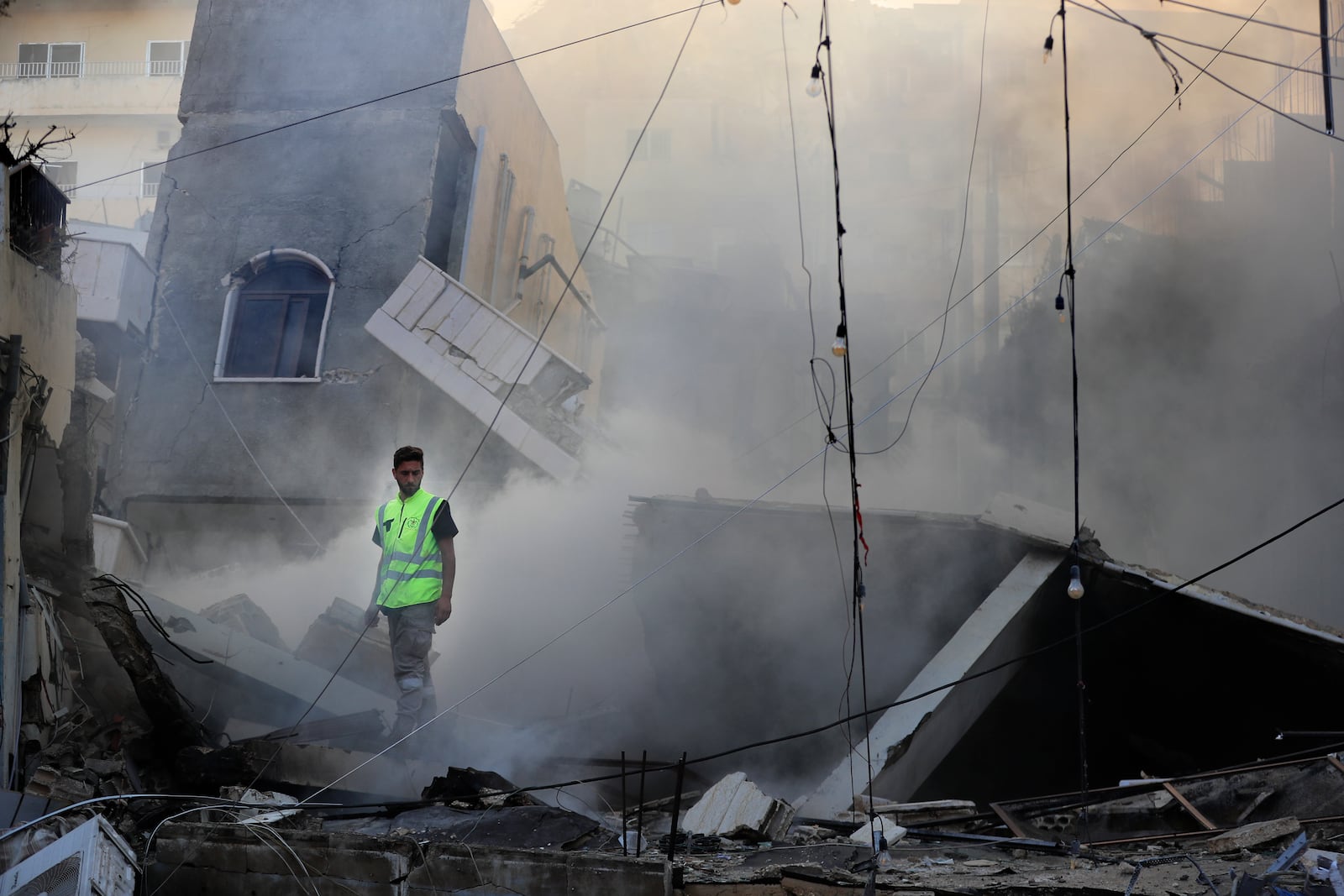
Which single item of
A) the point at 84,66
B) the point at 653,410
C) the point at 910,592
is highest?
the point at 84,66

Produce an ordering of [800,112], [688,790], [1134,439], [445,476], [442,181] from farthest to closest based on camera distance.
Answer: [800,112] < [1134,439] < [442,181] < [445,476] < [688,790]

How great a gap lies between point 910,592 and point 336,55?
9184mm

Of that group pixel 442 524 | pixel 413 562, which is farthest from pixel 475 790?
pixel 442 524

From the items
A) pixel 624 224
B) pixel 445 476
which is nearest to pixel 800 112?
pixel 624 224

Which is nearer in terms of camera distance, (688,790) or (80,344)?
(688,790)

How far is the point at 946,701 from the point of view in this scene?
22.0 feet

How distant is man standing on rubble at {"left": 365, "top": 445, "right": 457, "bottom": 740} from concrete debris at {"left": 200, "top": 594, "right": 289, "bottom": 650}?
8.15ft

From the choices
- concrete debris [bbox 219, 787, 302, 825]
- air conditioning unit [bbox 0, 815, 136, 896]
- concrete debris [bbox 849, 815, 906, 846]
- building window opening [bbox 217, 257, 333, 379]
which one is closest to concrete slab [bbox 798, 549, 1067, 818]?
concrete debris [bbox 849, 815, 906, 846]

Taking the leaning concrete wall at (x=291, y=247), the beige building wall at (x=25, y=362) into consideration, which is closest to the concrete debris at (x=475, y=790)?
the beige building wall at (x=25, y=362)

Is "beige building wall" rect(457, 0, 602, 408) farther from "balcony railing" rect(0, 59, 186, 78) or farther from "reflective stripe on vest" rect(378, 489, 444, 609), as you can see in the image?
"balcony railing" rect(0, 59, 186, 78)

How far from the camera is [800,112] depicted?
24.7 m

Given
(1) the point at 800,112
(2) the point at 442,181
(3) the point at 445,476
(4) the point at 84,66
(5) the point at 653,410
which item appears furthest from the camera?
(4) the point at 84,66

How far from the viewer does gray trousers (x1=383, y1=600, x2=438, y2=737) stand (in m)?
5.58

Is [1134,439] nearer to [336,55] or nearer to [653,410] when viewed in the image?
[653,410]
